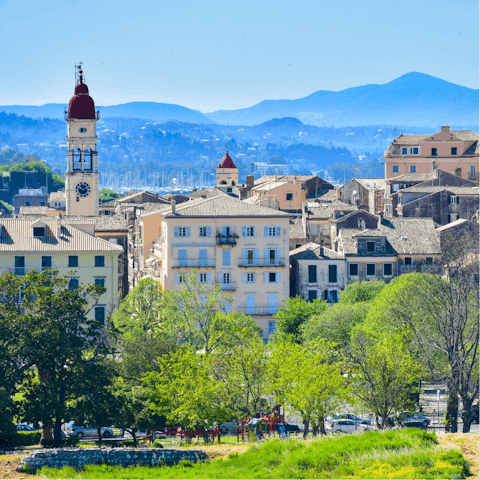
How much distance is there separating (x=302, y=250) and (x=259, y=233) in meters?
5.07

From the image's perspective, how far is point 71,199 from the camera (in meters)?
136

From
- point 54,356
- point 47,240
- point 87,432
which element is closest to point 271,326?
point 47,240

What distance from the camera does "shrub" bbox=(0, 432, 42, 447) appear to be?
50188mm

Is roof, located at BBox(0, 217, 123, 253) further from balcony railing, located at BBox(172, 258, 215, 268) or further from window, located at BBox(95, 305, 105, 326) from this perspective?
balcony railing, located at BBox(172, 258, 215, 268)

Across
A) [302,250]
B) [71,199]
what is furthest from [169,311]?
[71,199]

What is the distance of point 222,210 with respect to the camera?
93188 millimetres

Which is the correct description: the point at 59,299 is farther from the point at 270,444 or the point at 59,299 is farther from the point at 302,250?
the point at 302,250

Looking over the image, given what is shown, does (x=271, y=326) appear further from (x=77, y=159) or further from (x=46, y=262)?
(x=77, y=159)

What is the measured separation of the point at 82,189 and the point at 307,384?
86463 mm

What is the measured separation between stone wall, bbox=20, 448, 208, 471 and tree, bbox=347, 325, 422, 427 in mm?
16204

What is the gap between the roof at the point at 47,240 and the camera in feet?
276

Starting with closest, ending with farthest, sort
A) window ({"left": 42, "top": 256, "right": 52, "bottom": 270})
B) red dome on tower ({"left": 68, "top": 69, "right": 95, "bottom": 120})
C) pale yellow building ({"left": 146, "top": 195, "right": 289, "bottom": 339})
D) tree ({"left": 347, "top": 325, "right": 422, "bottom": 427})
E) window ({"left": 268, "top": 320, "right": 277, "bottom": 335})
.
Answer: tree ({"left": 347, "top": 325, "right": 422, "bottom": 427}) < window ({"left": 42, "top": 256, "right": 52, "bottom": 270}) < window ({"left": 268, "top": 320, "right": 277, "bottom": 335}) < pale yellow building ({"left": 146, "top": 195, "right": 289, "bottom": 339}) < red dome on tower ({"left": 68, "top": 69, "right": 95, "bottom": 120})

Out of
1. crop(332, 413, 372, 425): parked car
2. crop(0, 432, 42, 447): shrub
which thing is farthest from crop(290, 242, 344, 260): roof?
crop(0, 432, 42, 447): shrub

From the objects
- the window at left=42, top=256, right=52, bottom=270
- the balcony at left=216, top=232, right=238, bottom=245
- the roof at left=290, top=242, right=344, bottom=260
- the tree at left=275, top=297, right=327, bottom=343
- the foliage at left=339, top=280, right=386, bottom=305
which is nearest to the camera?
the tree at left=275, top=297, right=327, bottom=343
